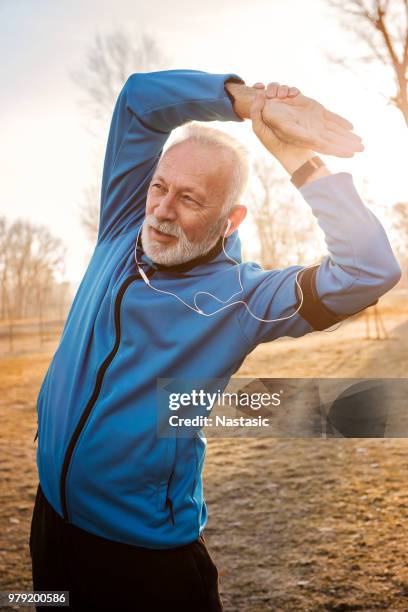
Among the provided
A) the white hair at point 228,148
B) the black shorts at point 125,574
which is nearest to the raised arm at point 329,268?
the white hair at point 228,148

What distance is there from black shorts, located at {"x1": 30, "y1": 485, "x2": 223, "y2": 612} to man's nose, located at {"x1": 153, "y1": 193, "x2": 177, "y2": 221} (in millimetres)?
810

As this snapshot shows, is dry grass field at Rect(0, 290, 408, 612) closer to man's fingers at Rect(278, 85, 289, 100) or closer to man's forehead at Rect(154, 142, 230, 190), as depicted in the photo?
man's forehead at Rect(154, 142, 230, 190)

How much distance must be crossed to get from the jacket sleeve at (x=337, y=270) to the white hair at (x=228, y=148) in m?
0.30

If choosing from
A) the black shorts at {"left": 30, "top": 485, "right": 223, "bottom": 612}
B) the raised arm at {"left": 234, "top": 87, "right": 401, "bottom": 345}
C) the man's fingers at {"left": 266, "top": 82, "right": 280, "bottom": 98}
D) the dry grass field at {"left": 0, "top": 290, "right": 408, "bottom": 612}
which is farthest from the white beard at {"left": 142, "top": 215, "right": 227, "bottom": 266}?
the dry grass field at {"left": 0, "top": 290, "right": 408, "bottom": 612}

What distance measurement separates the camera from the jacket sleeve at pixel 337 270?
3.47 feet

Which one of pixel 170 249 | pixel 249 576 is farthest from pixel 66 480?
pixel 249 576

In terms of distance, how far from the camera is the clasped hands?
3.52ft

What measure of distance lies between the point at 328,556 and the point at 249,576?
432 millimetres

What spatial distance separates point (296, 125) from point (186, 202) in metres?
0.37

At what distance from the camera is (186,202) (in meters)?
1.36

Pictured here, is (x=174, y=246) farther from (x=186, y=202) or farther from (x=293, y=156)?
(x=293, y=156)

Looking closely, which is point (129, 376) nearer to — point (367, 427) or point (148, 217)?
point (148, 217)

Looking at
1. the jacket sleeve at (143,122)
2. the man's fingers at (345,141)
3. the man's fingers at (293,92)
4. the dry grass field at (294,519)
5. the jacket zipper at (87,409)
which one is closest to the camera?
the man's fingers at (345,141)

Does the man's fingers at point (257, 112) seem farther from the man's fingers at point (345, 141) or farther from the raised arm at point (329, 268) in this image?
the man's fingers at point (345, 141)
